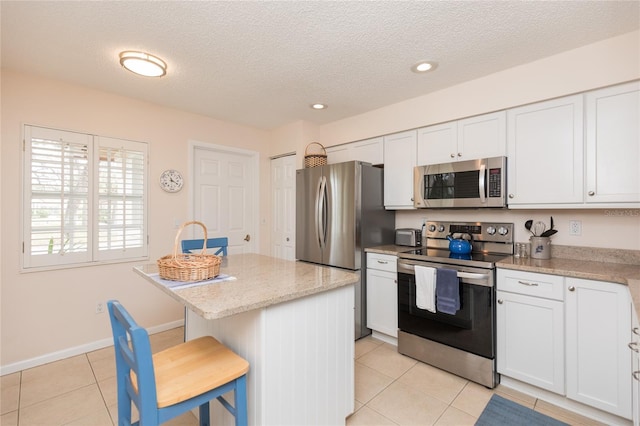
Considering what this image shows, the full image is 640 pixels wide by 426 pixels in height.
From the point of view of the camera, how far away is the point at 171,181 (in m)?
3.34

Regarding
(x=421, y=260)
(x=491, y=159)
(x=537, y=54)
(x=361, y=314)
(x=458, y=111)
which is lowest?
(x=361, y=314)

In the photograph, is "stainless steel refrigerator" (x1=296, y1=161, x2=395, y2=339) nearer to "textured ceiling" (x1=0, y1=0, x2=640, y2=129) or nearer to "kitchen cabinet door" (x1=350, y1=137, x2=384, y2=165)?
"kitchen cabinet door" (x1=350, y1=137, x2=384, y2=165)

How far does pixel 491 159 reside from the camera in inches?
96.9

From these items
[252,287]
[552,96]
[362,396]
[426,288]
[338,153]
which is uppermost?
[552,96]

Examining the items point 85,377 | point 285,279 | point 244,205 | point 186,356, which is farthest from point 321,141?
point 85,377

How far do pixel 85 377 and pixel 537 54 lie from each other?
4.26 meters

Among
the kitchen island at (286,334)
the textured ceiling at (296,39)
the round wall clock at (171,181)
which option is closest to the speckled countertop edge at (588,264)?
the kitchen island at (286,334)

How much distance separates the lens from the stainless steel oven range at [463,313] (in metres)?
2.22

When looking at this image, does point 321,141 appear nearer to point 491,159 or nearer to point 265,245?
point 265,245

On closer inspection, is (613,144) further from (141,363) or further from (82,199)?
(82,199)

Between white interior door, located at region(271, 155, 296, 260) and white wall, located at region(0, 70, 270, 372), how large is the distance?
1.05 m

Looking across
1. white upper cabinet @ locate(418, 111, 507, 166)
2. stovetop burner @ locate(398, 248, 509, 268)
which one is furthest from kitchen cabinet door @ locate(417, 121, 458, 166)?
stovetop burner @ locate(398, 248, 509, 268)

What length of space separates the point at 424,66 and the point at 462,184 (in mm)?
1045

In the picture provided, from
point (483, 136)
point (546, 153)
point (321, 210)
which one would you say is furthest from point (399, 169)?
point (546, 153)
